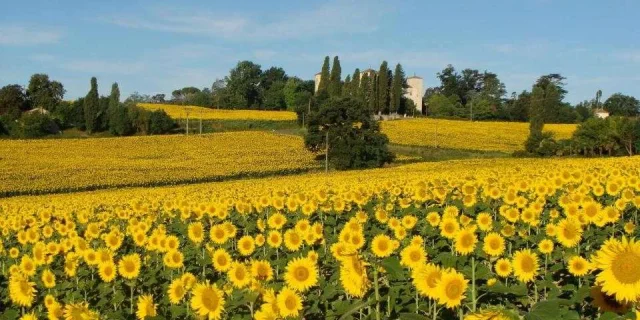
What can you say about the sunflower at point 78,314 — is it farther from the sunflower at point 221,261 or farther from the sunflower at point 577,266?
the sunflower at point 577,266

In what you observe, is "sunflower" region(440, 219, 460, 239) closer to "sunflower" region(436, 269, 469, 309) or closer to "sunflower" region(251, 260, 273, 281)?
"sunflower" region(251, 260, 273, 281)

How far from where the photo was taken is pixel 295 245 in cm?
603

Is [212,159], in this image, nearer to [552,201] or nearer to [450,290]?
[552,201]

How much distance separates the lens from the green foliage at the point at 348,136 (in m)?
47.8

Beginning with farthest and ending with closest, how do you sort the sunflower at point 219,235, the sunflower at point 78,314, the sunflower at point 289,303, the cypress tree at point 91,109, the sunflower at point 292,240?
1. the cypress tree at point 91,109
2. the sunflower at point 219,235
3. the sunflower at point 292,240
4. the sunflower at point 289,303
5. the sunflower at point 78,314

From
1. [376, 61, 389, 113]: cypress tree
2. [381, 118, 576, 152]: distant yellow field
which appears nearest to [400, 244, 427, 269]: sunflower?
[381, 118, 576, 152]: distant yellow field

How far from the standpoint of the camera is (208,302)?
3645 mm

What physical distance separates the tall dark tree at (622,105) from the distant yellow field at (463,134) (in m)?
45.1

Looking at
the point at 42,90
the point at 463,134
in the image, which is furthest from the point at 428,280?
the point at 42,90

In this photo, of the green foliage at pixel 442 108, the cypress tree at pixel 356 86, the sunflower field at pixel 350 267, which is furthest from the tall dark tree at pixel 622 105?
the sunflower field at pixel 350 267

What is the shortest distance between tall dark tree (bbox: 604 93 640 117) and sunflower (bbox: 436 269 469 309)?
124806 millimetres

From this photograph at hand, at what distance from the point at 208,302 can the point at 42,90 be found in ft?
311

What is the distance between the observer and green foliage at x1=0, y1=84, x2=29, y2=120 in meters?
84.5

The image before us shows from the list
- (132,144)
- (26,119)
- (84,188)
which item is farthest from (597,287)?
(26,119)
